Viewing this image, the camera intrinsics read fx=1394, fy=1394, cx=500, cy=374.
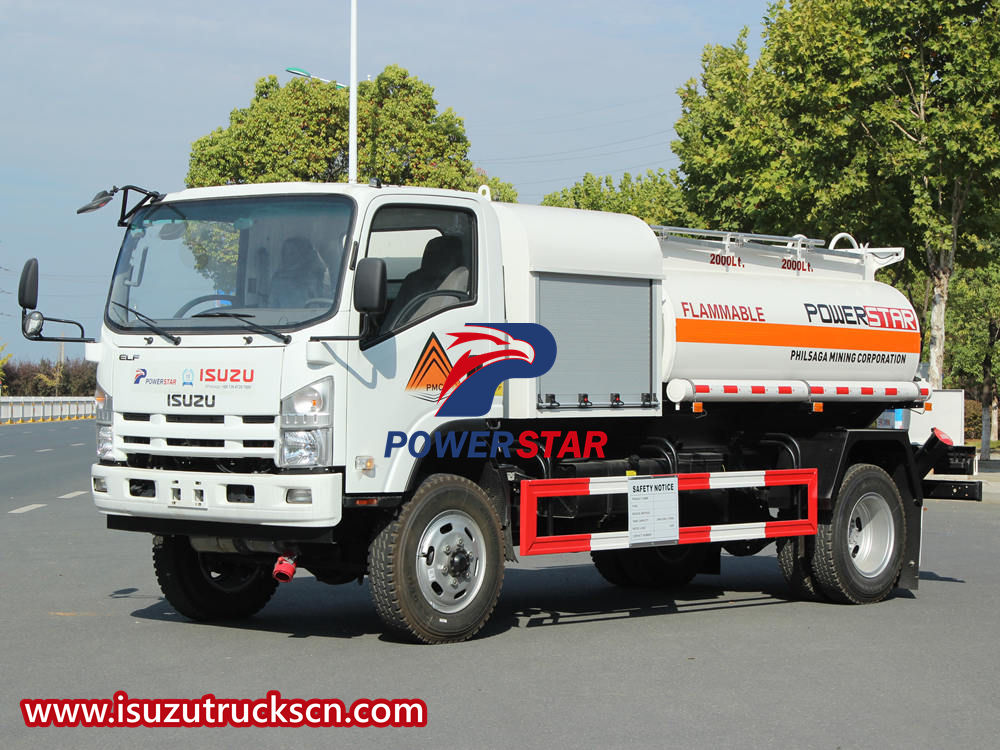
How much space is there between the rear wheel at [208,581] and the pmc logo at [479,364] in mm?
1852

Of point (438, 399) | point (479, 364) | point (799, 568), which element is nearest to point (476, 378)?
point (479, 364)

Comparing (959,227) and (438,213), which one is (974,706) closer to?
(438,213)

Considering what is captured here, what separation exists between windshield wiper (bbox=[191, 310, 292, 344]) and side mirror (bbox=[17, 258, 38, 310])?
109 centimetres

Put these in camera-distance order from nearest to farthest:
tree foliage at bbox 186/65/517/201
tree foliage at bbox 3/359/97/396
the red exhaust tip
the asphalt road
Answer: the asphalt road < the red exhaust tip < tree foliage at bbox 186/65/517/201 < tree foliage at bbox 3/359/97/396

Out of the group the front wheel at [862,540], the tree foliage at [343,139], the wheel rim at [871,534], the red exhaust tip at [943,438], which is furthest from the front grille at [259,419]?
the tree foliage at [343,139]

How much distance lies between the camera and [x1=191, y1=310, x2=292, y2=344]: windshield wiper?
8234mm

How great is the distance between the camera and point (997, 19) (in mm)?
24375

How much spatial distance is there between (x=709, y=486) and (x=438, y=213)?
9.59 feet

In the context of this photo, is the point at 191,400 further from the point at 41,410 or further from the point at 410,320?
the point at 41,410

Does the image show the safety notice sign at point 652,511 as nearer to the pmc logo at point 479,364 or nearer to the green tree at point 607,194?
the pmc logo at point 479,364

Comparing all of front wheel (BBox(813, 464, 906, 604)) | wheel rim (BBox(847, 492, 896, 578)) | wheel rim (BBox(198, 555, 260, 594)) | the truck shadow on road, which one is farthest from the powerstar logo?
wheel rim (BBox(847, 492, 896, 578))

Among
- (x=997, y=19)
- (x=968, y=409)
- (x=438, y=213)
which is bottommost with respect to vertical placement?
(x=968, y=409)

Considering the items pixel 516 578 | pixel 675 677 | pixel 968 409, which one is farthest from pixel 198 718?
pixel 968 409

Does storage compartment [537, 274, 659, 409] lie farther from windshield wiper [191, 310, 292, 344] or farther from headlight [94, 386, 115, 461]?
headlight [94, 386, 115, 461]
